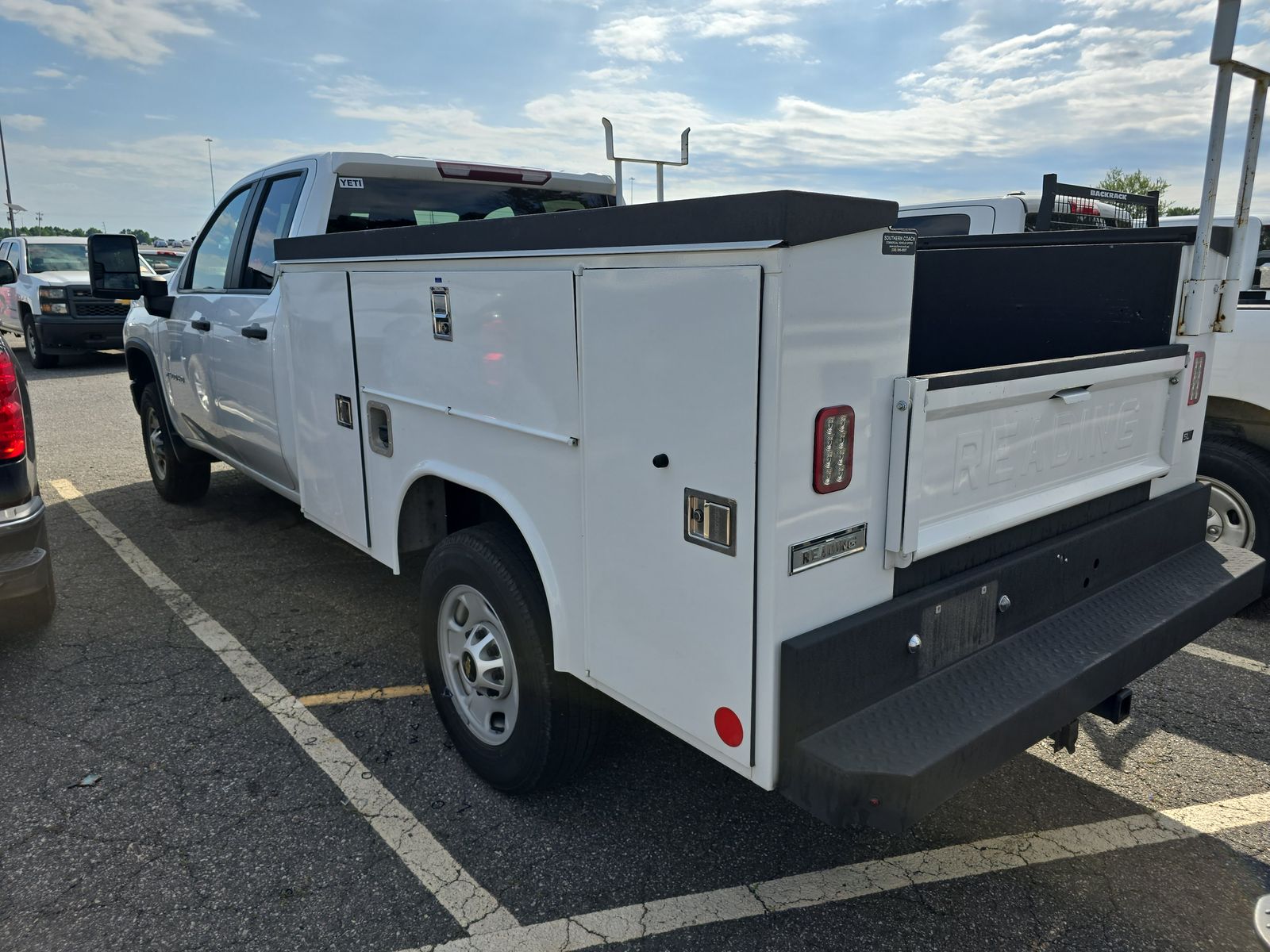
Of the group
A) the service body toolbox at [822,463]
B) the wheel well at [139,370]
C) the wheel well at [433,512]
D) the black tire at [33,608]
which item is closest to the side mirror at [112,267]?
the wheel well at [139,370]

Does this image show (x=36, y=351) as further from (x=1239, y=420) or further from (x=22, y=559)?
(x=1239, y=420)

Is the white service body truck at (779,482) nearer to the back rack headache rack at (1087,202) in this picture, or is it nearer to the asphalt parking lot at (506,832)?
the asphalt parking lot at (506,832)

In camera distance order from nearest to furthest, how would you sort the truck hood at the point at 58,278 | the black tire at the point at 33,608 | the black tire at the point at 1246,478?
the black tire at the point at 33,608
the black tire at the point at 1246,478
the truck hood at the point at 58,278

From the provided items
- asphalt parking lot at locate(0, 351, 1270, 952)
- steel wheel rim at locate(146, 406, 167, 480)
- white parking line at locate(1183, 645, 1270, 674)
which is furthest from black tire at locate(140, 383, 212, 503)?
white parking line at locate(1183, 645, 1270, 674)

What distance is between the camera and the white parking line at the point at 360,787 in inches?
101

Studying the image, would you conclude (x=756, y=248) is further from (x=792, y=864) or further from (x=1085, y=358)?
(x=792, y=864)

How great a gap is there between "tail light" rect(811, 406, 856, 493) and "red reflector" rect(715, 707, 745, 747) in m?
0.55

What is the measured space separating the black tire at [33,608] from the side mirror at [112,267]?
6.54 feet

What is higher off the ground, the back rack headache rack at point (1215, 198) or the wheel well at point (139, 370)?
the back rack headache rack at point (1215, 198)

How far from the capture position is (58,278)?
14.2 metres

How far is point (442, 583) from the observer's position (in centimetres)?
311

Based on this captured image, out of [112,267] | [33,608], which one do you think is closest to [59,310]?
[112,267]

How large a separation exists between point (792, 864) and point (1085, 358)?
172 centimetres

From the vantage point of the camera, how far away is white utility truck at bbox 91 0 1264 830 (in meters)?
1.95
